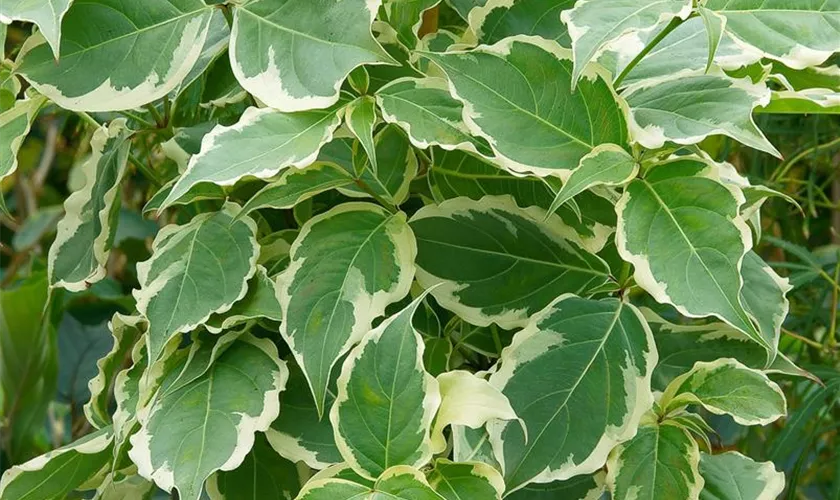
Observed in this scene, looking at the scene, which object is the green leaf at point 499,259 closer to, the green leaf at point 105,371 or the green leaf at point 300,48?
the green leaf at point 300,48

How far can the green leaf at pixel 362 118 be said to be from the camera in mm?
497

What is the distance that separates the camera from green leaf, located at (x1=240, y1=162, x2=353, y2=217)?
0.54 m

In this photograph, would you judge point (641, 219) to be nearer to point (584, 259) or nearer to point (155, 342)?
point (584, 259)

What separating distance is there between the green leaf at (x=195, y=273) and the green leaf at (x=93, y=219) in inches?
2.6

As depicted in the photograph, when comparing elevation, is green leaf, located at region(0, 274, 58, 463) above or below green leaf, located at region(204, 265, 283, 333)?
below

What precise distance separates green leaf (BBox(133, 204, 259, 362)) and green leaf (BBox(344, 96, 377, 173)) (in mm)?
102

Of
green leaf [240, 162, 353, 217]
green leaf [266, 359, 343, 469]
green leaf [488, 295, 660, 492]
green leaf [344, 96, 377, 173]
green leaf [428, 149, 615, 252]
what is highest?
green leaf [344, 96, 377, 173]

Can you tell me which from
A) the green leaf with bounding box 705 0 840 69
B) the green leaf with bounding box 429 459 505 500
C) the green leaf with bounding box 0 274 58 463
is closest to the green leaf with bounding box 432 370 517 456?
the green leaf with bounding box 429 459 505 500

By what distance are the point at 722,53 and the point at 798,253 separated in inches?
16.0

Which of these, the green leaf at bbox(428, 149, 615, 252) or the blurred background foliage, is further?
the blurred background foliage

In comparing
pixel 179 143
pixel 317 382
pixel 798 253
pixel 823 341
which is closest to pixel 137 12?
pixel 179 143

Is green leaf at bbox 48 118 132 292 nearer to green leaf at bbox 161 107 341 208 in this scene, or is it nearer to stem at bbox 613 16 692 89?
green leaf at bbox 161 107 341 208

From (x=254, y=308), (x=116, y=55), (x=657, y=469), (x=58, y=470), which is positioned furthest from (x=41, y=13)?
(x=657, y=469)

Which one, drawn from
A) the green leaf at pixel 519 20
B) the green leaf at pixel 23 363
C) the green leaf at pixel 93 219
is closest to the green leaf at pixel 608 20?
the green leaf at pixel 519 20
